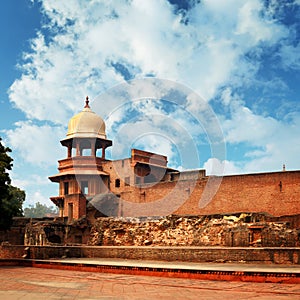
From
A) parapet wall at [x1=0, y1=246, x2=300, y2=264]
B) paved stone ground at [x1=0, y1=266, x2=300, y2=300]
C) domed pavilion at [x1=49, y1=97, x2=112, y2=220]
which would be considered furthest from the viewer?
domed pavilion at [x1=49, y1=97, x2=112, y2=220]

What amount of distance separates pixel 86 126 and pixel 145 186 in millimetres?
7400

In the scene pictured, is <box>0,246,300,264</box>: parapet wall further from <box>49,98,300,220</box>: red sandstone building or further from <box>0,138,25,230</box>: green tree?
<box>49,98,300,220</box>: red sandstone building

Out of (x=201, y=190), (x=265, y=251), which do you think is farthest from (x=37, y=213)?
(x=265, y=251)

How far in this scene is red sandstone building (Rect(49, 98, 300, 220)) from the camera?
22.8m

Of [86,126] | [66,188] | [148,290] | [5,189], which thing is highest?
[86,126]

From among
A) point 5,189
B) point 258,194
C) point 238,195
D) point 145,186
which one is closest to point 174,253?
point 5,189

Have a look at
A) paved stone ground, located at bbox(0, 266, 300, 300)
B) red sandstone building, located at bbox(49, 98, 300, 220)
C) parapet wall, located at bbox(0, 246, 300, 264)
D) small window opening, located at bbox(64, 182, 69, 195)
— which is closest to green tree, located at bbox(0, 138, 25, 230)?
parapet wall, located at bbox(0, 246, 300, 264)

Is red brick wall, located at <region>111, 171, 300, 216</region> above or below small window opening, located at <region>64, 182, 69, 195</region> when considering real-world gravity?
below

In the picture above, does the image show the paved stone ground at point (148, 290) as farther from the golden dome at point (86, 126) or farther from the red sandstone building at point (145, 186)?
the golden dome at point (86, 126)

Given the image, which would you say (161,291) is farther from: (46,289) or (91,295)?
(46,289)

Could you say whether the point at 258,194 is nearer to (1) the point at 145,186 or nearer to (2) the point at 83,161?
(1) the point at 145,186

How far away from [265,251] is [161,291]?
231 inches

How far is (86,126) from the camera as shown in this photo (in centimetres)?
3269

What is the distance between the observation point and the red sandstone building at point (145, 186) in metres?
22.8
